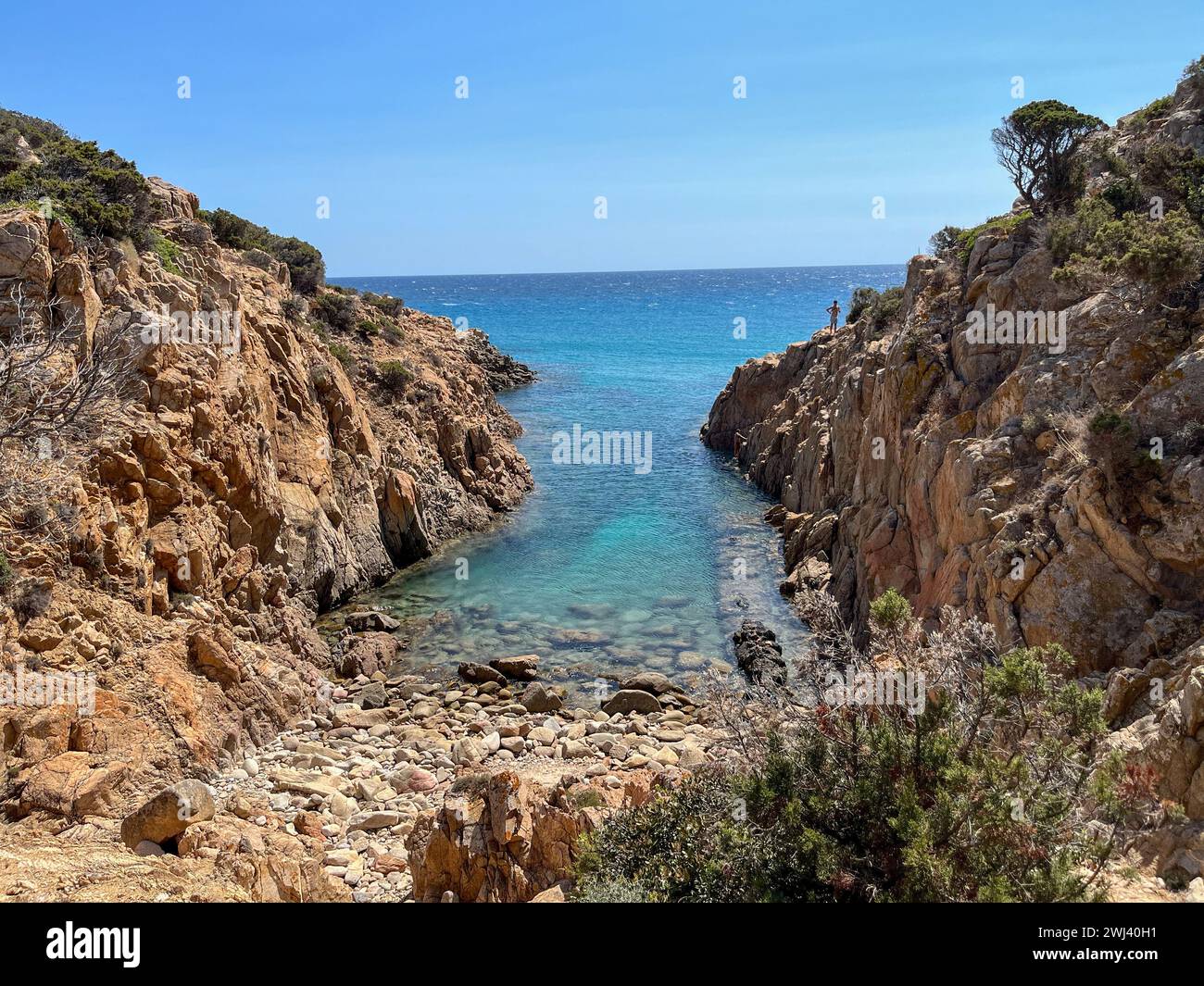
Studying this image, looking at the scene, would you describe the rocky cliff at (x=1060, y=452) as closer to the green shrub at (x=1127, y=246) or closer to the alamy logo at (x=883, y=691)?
the green shrub at (x=1127, y=246)

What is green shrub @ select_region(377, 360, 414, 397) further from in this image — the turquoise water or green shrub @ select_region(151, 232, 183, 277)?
green shrub @ select_region(151, 232, 183, 277)

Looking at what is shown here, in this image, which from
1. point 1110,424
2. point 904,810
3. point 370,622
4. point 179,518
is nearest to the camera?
point 904,810

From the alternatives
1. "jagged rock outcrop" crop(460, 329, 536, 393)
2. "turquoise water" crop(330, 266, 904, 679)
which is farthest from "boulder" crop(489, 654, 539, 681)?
"jagged rock outcrop" crop(460, 329, 536, 393)

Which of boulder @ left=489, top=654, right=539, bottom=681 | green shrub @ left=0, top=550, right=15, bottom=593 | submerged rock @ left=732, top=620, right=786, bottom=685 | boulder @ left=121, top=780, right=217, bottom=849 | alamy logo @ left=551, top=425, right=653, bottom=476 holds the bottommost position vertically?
boulder @ left=489, top=654, right=539, bottom=681

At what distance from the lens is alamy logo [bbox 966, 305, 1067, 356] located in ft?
52.0

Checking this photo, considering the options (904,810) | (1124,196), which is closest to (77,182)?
(904,810)

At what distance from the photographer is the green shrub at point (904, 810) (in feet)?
21.0

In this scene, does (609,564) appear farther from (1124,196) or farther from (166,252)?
(1124,196)

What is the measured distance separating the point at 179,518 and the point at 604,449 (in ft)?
97.8

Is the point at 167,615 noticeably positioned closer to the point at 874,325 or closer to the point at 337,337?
the point at 337,337

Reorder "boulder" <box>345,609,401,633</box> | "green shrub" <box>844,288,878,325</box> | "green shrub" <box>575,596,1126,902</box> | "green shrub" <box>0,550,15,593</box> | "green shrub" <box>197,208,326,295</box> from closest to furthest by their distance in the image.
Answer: "green shrub" <box>575,596,1126,902</box>, "green shrub" <box>0,550,15,593</box>, "boulder" <box>345,609,401,633</box>, "green shrub" <box>197,208,326,295</box>, "green shrub" <box>844,288,878,325</box>

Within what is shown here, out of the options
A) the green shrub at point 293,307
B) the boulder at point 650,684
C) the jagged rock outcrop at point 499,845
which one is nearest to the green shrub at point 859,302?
the green shrub at point 293,307
